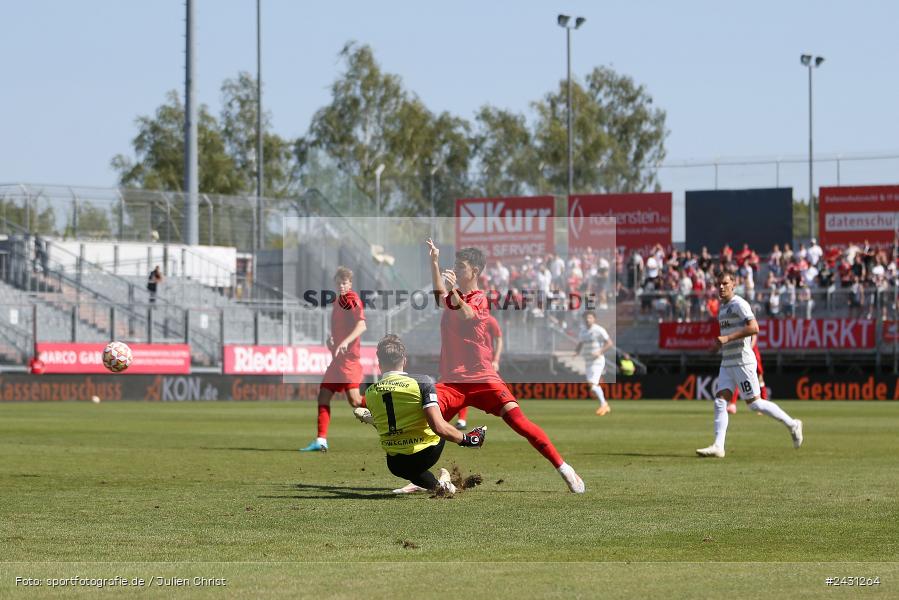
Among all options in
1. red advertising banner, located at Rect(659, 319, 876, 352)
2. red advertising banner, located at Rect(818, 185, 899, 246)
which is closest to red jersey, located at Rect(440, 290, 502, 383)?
red advertising banner, located at Rect(659, 319, 876, 352)

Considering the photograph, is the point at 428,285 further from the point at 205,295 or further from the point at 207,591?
the point at 207,591

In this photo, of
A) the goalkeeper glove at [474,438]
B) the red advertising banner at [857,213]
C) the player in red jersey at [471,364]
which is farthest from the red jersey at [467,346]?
the red advertising banner at [857,213]

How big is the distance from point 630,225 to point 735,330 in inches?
1512

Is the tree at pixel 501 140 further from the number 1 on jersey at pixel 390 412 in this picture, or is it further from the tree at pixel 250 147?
the number 1 on jersey at pixel 390 412

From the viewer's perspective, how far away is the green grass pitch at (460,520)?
748cm

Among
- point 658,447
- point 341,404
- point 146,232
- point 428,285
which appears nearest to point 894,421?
point 658,447

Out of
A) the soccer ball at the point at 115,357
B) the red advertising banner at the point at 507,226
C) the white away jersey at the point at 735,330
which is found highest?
the red advertising banner at the point at 507,226

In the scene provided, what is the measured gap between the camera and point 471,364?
12047 mm

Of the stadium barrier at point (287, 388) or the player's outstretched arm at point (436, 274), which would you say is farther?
the stadium barrier at point (287, 388)

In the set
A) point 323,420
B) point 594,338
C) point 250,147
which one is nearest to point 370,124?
point 250,147

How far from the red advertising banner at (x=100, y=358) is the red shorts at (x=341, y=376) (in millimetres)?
21402

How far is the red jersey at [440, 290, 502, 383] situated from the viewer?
469 inches

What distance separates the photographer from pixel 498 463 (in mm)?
15672

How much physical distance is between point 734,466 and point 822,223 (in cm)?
3946
